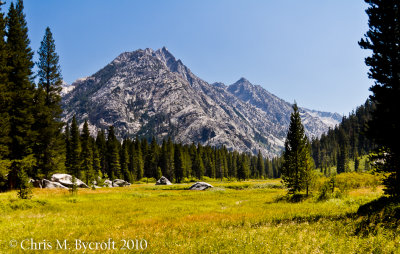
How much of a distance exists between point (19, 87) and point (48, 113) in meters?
6.38

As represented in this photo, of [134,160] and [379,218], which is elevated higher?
A: [379,218]

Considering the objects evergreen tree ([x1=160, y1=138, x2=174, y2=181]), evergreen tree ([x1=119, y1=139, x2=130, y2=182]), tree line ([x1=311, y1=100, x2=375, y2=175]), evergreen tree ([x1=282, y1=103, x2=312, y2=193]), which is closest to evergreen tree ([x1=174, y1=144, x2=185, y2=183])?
evergreen tree ([x1=160, y1=138, x2=174, y2=181])

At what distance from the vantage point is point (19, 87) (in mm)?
27281

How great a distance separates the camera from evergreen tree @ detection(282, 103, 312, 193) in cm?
2689

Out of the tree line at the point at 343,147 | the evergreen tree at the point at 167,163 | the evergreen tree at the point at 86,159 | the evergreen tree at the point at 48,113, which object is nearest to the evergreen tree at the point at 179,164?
the evergreen tree at the point at 167,163

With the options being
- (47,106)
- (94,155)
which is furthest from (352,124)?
(47,106)

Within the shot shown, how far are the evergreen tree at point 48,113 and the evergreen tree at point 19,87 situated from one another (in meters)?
2.72

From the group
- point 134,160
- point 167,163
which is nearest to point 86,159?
point 134,160

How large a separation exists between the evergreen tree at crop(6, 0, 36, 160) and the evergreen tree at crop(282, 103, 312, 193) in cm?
3253

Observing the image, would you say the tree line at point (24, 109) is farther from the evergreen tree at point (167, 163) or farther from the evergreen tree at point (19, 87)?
the evergreen tree at point (167, 163)

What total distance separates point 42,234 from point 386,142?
1932 centimetres

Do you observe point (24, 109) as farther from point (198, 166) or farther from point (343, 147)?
point (343, 147)

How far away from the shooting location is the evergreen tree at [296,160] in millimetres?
26892

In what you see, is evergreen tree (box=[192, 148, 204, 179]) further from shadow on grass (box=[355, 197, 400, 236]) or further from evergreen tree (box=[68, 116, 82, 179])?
shadow on grass (box=[355, 197, 400, 236])
